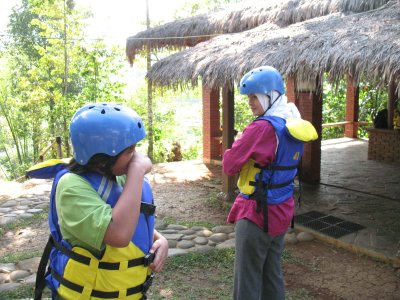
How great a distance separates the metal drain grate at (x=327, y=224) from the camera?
516cm

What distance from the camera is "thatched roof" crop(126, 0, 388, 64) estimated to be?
6.76m

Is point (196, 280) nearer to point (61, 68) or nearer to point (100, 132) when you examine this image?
point (100, 132)

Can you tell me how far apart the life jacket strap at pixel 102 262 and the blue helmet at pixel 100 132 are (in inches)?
13.3

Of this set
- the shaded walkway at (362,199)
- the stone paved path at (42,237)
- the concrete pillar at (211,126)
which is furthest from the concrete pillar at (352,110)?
the stone paved path at (42,237)

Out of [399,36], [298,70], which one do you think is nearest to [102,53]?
[298,70]

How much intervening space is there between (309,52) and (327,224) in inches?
90.0

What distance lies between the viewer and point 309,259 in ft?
15.0

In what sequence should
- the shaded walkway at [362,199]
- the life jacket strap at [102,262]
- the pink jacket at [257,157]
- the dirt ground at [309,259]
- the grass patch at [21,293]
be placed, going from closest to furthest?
1. the life jacket strap at [102,262]
2. the pink jacket at [257,157]
3. the grass patch at [21,293]
4. the dirt ground at [309,259]
5. the shaded walkway at [362,199]

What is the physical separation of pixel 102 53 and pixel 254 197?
10.4 meters

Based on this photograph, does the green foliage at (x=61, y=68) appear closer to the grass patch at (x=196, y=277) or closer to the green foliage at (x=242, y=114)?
the green foliage at (x=242, y=114)

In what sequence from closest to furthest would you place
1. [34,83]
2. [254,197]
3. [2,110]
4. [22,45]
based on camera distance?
1. [254,197]
2. [34,83]
3. [22,45]
4. [2,110]

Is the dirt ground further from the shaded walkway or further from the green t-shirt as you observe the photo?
the green t-shirt

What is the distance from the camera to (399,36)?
14.1 ft

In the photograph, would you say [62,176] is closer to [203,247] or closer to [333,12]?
[203,247]
